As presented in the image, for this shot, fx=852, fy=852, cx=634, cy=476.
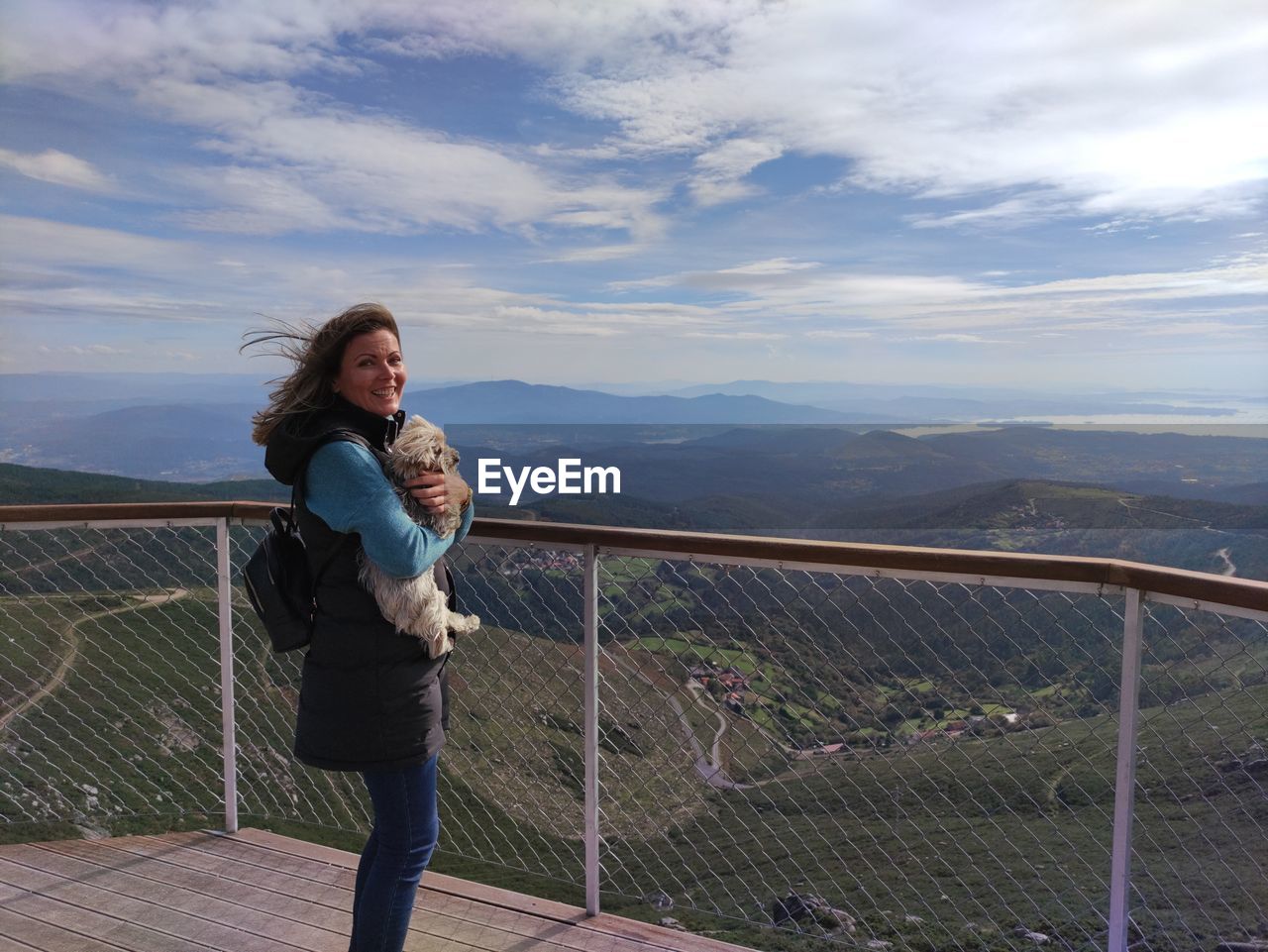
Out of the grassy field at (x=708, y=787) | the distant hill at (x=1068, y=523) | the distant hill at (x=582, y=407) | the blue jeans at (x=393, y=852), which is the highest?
the distant hill at (x=582, y=407)

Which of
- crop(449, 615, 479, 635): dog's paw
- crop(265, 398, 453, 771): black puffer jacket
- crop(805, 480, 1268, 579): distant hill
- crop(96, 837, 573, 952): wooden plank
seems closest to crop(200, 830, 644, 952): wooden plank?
crop(96, 837, 573, 952): wooden plank

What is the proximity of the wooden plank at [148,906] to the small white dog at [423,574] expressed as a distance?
1.04 meters

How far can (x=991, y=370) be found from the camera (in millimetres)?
90562

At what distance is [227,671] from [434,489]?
1.56m

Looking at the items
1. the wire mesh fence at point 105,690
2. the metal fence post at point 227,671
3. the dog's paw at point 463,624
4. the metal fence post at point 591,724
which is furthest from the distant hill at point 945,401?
the dog's paw at point 463,624

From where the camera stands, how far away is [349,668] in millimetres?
1543

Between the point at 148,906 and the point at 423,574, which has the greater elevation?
→ the point at 423,574

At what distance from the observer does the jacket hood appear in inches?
57.7

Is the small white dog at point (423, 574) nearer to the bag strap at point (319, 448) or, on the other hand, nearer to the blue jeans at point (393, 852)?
the bag strap at point (319, 448)

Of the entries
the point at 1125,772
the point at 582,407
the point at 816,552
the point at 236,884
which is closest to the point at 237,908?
the point at 236,884

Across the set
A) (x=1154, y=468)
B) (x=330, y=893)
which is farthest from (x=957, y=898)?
(x=1154, y=468)

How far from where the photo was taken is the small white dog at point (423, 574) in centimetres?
152

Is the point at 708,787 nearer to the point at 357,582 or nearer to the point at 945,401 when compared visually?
the point at 357,582

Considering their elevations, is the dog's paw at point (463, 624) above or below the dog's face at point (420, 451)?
below
